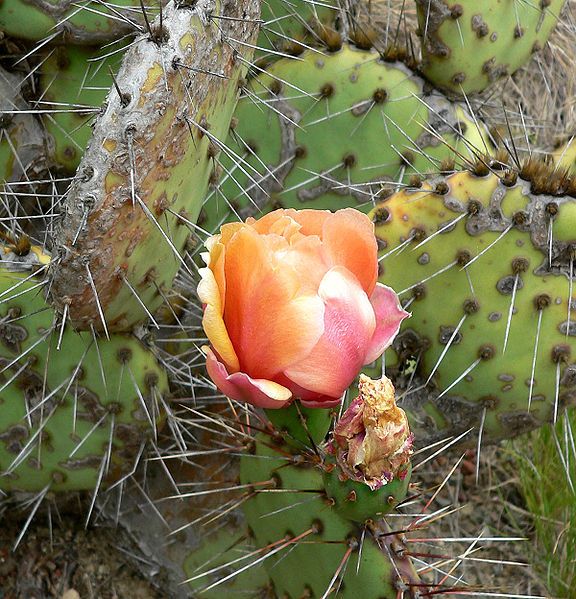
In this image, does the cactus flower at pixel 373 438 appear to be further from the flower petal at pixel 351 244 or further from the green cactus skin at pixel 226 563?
the green cactus skin at pixel 226 563

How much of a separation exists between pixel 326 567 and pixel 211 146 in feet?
1.71

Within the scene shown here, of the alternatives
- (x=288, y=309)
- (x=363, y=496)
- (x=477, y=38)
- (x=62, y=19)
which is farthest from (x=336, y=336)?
(x=477, y=38)

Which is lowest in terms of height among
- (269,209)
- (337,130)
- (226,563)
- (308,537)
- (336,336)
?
(226,563)

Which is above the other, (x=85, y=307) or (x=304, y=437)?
(x=85, y=307)

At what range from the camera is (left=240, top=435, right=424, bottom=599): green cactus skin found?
1.00 meters

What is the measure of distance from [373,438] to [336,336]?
0.31ft

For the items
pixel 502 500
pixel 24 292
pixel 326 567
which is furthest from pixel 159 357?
pixel 502 500

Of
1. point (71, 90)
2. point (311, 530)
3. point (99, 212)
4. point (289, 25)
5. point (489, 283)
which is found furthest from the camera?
point (289, 25)

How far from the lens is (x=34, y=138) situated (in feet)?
4.60

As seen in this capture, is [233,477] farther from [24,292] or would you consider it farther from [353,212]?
[353,212]

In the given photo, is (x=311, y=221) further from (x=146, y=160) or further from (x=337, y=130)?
(x=337, y=130)

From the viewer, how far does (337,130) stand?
1.50 m

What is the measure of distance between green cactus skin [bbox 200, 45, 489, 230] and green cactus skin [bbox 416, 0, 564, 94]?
0.05 meters

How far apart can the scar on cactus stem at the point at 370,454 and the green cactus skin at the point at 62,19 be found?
27.0 inches
